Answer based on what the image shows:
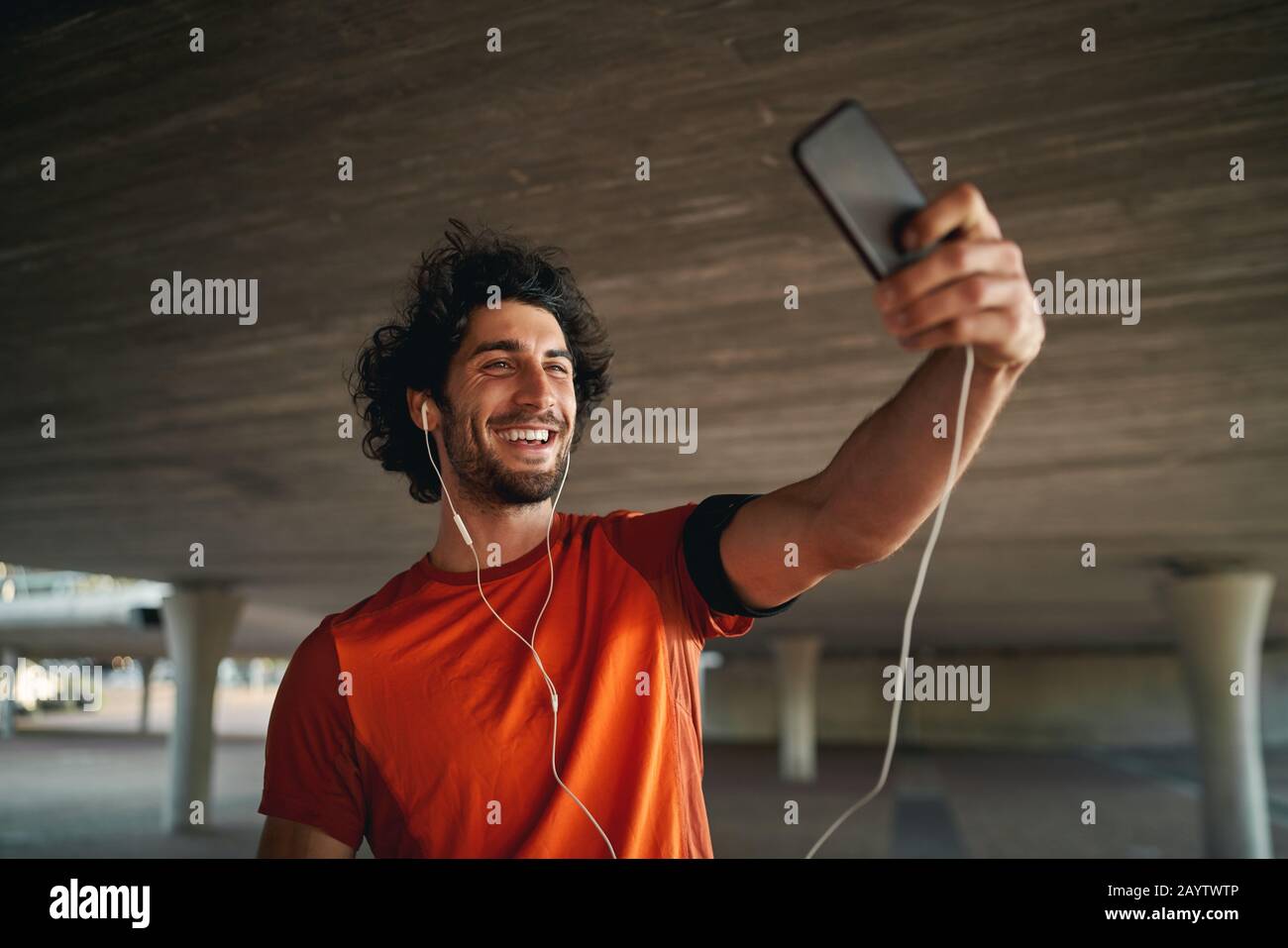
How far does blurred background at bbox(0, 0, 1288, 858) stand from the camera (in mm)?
4113

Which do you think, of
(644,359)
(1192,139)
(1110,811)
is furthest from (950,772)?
(1192,139)

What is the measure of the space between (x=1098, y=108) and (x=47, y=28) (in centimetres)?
447

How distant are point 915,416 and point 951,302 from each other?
37 cm

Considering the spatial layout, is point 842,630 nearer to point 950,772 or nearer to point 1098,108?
point 950,772

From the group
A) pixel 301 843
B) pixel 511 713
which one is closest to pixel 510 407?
pixel 511 713

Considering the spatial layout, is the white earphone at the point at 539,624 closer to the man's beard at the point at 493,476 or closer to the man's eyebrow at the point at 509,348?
the man's beard at the point at 493,476

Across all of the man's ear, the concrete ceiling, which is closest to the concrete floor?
the concrete ceiling

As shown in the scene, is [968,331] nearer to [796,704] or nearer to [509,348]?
[509,348]

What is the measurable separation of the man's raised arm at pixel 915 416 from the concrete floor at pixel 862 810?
15.5 metres

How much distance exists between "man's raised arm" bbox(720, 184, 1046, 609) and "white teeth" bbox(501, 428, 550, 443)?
0.42 metres

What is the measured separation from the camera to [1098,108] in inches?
177

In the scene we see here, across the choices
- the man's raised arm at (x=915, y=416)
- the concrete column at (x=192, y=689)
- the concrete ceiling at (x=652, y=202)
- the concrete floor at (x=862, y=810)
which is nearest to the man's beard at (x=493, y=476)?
the man's raised arm at (x=915, y=416)

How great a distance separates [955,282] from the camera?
115cm

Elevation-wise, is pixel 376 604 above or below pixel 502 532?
below
